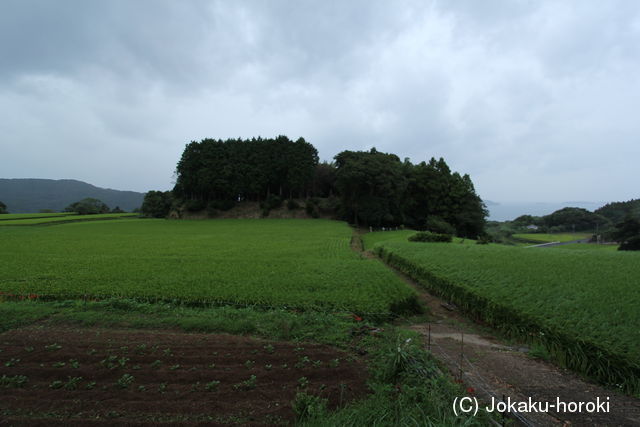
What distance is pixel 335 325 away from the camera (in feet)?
23.8

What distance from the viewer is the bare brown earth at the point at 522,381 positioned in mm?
4102

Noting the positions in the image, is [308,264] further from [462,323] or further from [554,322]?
[554,322]

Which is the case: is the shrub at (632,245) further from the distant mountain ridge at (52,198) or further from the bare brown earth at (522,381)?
the distant mountain ridge at (52,198)

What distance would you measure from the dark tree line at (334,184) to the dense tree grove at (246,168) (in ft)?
0.54

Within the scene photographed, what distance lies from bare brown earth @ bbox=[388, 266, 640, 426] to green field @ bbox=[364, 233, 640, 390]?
1.70 ft

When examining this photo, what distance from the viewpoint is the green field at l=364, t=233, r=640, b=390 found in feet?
18.0

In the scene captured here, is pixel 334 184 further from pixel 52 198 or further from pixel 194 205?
pixel 52 198

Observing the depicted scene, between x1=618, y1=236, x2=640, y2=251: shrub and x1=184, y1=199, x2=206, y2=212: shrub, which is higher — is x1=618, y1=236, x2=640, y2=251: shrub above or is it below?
below

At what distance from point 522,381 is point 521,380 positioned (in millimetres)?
36

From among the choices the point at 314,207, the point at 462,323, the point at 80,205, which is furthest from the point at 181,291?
the point at 80,205

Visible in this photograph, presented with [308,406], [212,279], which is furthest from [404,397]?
[212,279]

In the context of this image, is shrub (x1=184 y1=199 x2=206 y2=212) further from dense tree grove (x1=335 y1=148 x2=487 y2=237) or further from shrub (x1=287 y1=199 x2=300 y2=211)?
dense tree grove (x1=335 y1=148 x2=487 y2=237)

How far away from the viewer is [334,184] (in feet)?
157

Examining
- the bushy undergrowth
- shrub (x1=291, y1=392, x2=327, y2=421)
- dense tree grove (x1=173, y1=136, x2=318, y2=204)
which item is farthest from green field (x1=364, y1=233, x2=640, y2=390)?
dense tree grove (x1=173, y1=136, x2=318, y2=204)
